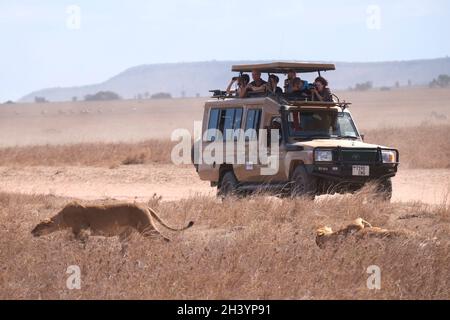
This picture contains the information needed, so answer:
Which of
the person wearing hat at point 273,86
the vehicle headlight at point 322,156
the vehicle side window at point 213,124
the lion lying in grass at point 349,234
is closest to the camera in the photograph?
the lion lying in grass at point 349,234

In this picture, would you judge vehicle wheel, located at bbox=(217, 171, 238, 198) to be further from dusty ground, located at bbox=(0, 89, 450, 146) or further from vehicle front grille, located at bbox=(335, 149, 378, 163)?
dusty ground, located at bbox=(0, 89, 450, 146)

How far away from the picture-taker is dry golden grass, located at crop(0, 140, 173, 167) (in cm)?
2792

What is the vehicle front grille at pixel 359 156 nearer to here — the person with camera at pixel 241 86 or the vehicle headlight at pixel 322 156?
the vehicle headlight at pixel 322 156

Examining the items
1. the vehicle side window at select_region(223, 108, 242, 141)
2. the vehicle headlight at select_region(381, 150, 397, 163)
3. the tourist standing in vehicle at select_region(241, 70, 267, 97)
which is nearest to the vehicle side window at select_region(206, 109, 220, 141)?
the vehicle side window at select_region(223, 108, 242, 141)

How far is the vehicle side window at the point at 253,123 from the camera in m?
17.0

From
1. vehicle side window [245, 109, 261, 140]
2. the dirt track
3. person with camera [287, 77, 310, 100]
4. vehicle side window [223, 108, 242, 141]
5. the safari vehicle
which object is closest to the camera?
the safari vehicle

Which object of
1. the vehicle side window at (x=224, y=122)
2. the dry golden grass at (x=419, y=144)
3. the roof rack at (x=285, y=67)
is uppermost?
the roof rack at (x=285, y=67)

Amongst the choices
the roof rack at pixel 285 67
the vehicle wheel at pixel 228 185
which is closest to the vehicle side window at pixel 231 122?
the vehicle wheel at pixel 228 185

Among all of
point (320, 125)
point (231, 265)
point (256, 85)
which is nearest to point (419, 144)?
point (256, 85)

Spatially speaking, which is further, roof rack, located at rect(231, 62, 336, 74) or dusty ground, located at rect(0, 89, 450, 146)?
dusty ground, located at rect(0, 89, 450, 146)

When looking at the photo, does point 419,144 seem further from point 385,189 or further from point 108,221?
point 108,221

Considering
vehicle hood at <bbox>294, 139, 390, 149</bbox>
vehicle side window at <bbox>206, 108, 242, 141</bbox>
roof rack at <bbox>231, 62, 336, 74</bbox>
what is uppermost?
roof rack at <bbox>231, 62, 336, 74</bbox>

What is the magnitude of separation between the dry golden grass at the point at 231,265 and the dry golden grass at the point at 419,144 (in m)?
13.3
